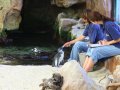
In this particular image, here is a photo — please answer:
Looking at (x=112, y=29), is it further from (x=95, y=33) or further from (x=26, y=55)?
(x=26, y=55)

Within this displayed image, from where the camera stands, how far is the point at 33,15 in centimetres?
2248

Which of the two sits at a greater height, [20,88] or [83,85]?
[83,85]

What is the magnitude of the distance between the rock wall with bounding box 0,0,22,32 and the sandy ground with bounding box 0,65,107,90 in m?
9.76

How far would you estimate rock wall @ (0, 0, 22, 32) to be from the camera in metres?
16.9

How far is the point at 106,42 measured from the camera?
256 inches

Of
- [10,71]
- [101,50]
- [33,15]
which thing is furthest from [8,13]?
[101,50]

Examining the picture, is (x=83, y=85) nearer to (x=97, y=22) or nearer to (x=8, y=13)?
(x=97, y=22)

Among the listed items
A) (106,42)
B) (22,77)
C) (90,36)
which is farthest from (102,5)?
(22,77)

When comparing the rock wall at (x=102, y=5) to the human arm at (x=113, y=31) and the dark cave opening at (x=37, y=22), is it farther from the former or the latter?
the human arm at (x=113, y=31)

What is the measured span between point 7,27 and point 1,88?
12.2 m

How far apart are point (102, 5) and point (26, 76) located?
25.0 ft

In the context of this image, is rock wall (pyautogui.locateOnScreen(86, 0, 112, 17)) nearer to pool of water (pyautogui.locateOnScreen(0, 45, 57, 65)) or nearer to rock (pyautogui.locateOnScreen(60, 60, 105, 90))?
pool of water (pyautogui.locateOnScreen(0, 45, 57, 65))

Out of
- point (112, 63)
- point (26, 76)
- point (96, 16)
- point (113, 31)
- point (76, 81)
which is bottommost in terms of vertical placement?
point (26, 76)

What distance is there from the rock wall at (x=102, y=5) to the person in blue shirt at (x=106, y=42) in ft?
17.8
